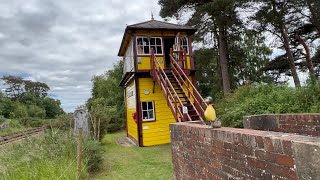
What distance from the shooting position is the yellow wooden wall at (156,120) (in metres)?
12.8

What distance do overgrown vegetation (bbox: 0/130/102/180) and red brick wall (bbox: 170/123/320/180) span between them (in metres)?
2.28

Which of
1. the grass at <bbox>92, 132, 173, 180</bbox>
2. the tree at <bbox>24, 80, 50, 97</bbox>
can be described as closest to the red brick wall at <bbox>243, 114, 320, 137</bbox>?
the grass at <bbox>92, 132, 173, 180</bbox>

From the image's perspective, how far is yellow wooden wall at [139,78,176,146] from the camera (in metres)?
12.8

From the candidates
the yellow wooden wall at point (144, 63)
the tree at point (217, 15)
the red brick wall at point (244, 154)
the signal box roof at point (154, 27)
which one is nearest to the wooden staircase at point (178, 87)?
the yellow wooden wall at point (144, 63)

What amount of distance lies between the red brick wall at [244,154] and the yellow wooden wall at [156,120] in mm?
8098

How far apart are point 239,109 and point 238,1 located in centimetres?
887

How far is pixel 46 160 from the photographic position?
549cm

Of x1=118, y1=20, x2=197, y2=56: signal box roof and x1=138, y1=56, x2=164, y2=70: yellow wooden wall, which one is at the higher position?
x1=118, y1=20, x2=197, y2=56: signal box roof

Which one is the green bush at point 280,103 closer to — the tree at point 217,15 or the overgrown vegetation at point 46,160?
the overgrown vegetation at point 46,160

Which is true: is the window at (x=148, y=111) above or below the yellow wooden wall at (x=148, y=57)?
below

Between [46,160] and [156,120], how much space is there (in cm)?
786

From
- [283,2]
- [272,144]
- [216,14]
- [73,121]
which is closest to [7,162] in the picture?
[272,144]

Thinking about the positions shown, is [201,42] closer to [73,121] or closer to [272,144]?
[73,121]

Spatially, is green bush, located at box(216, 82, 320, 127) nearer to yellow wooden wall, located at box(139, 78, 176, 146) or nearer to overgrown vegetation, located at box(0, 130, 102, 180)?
overgrown vegetation, located at box(0, 130, 102, 180)
